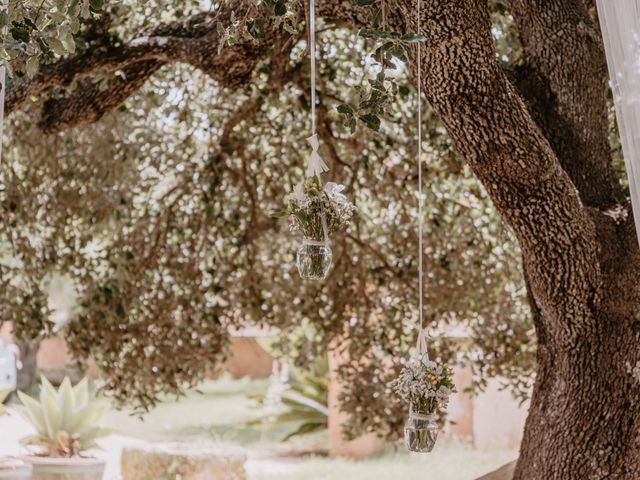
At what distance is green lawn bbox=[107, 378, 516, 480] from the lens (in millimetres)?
8648

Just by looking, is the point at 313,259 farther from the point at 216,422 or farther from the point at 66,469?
the point at 216,422

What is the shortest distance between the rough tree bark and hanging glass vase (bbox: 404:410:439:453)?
2.38 ft

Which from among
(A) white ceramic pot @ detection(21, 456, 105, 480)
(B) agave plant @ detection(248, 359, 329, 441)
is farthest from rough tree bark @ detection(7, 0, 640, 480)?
(B) agave plant @ detection(248, 359, 329, 441)

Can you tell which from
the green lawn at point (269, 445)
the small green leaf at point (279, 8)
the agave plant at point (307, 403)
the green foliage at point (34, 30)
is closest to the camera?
the green foliage at point (34, 30)

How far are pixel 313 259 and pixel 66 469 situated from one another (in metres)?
4.82

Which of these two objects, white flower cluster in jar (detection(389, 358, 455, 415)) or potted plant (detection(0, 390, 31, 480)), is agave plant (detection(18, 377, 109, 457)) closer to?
Result: potted plant (detection(0, 390, 31, 480))

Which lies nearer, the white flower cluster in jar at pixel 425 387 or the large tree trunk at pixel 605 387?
the white flower cluster in jar at pixel 425 387

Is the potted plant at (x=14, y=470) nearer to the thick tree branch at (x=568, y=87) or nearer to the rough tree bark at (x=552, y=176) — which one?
the rough tree bark at (x=552, y=176)

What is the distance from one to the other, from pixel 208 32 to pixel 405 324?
6.69ft

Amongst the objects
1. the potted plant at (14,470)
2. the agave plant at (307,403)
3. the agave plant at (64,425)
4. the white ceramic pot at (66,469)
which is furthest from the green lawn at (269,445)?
the potted plant at (14,470)

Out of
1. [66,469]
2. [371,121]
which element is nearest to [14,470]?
[66,469]

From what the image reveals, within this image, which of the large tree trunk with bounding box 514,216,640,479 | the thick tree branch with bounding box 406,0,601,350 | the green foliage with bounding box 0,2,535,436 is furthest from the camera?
the green foliage with bounding box 0,2,535,436

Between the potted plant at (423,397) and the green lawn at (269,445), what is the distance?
493 cm

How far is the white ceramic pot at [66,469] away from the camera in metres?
6.37
